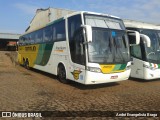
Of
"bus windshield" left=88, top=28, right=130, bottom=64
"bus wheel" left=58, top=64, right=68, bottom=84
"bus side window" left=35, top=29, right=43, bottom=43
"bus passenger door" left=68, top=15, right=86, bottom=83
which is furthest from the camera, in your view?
"bus side window" left=35, top=29, right=43, bottom=43

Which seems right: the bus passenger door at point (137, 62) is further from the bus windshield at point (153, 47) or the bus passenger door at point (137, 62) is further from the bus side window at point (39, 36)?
the bus side window at point (39, 36)

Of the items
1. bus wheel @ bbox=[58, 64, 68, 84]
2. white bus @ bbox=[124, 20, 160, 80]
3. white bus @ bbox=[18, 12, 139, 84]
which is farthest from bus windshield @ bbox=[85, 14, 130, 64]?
bus wheel @ bbox=[58, 64, 68, 84]

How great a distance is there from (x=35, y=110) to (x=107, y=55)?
3.95 m

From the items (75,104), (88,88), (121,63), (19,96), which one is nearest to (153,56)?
(121,63)

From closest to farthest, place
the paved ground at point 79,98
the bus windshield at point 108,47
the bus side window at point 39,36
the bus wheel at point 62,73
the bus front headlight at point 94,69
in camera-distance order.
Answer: the paved ground at point 79,98
the bus front headlight at point 94,69
the bus windshield at point 108,47
the bus wheel at point 62,73
the bus side window at point 39,36

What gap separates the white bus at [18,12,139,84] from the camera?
29.2 feet

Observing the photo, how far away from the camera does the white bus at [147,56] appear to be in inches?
448

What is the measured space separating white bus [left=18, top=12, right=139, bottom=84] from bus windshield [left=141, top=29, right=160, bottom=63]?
Answer: 4.11ft

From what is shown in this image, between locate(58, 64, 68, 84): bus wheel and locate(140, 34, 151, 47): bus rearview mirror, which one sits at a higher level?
locate(140, 34, 151, 47): bus rearview mirror

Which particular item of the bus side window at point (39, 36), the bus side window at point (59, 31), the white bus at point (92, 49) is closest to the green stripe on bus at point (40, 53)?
the bus side window at point (39, 36)

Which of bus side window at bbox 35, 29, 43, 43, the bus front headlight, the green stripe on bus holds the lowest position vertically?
the bus front headlight

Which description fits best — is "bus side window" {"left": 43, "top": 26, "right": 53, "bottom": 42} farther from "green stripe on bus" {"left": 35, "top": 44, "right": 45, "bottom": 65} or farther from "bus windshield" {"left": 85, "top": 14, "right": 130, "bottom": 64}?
"bus windshield" {"left": 85, "top": 14, "right": 130, "bottom": 64}

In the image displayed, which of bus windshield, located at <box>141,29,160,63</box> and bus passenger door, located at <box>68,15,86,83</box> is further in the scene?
bus windshield, located at <box>141,29,160,63</box>

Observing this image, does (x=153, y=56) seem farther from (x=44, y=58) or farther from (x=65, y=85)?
(x=44, y=58)
